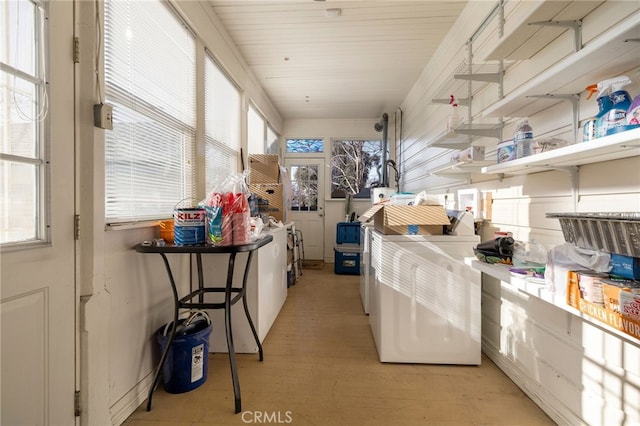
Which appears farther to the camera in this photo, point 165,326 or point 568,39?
point 165,326

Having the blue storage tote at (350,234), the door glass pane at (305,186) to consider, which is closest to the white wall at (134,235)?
the blue storage tote at (350,234)

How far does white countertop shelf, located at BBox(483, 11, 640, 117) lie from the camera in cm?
90

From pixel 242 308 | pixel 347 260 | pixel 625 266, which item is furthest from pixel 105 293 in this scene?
pixel 347 260

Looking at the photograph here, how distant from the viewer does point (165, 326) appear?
1.80m

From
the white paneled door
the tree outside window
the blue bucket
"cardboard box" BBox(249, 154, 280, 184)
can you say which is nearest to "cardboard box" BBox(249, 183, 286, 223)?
"cardboard box" BBox(249, 154, 280, 184)

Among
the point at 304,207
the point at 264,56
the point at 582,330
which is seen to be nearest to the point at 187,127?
the point at 264,56

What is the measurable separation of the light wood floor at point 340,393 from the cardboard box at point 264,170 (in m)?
1.99

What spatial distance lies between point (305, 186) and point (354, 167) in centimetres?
112

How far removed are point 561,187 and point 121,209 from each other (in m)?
2.43

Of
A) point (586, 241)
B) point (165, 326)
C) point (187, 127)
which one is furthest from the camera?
point (187, 127)

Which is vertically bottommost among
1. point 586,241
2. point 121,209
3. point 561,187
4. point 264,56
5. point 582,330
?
point 582,330

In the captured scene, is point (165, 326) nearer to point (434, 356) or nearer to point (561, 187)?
point (434, 356)

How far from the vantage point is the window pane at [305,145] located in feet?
19.1

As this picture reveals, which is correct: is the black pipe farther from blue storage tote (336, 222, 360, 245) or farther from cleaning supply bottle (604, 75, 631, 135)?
cleaning supply bottle (604, 75, 631, 135)
